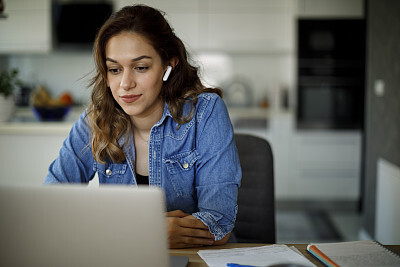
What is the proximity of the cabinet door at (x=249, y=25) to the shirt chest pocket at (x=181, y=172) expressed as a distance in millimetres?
3287

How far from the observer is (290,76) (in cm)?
455

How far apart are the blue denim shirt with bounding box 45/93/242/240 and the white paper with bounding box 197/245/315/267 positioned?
27cm

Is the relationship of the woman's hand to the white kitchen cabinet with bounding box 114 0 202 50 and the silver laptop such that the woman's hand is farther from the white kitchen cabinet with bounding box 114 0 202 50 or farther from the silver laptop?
the white kitchen cabinet with bounding box 114 0 202 50

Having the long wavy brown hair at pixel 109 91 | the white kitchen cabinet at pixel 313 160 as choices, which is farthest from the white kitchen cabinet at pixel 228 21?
the long wavy brown hair at pixel 109 91

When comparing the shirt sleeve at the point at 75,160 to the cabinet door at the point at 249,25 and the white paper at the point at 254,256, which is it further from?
the cabinet door at the point at 249,25

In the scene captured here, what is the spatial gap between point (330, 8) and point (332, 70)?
609mm

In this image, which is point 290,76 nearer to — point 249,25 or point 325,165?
point 249,25

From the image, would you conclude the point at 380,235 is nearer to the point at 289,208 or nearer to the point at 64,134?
the point at 289,208

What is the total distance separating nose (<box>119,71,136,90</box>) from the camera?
48.6 inches

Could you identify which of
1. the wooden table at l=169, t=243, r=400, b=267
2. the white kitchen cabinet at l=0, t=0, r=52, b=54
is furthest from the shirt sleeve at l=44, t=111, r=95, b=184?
the white kitchen cabinet at l=0, t=0, r=52, b=54

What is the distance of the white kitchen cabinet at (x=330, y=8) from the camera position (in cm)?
395

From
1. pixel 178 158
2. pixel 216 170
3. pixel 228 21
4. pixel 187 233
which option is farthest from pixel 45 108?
pixel 228 21

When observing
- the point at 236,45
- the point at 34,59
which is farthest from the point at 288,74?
the point at 34,59

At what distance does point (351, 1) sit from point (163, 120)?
3321 mm
